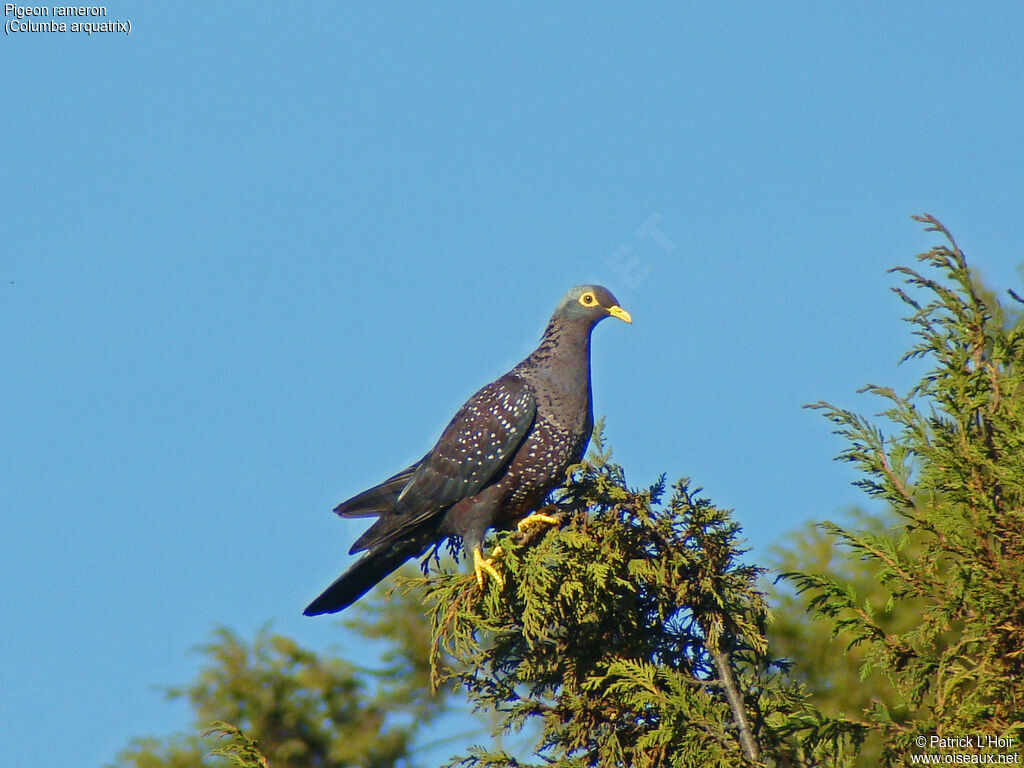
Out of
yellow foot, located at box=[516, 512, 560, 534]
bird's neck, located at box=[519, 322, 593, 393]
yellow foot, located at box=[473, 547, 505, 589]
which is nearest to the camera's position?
yellow foot, located at box=[473, 547, 505, 589]

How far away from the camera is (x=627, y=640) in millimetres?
4520

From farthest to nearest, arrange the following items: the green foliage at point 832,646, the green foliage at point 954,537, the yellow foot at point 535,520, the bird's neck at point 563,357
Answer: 1. the green foliage at point 832,646
2. the bird's neck at point 563,357
3. the yellow foot at point 535,520
4. the green foliage at point 954,537

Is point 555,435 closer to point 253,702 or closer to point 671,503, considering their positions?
point 671,503

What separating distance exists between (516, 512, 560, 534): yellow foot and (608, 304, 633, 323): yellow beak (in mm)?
1179

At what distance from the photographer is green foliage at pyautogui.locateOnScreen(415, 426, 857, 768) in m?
4.08

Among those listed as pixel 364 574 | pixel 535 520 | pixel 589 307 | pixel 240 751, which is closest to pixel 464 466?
pixel 535 520

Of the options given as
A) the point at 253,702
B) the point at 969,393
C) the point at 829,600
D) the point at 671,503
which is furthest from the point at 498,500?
the point at 253,702

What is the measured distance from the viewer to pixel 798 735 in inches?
157

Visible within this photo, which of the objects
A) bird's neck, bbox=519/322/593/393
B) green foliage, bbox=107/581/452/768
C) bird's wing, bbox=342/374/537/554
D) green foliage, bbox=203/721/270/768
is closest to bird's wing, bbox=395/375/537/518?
bird's wing, bbox=342/374/537/554

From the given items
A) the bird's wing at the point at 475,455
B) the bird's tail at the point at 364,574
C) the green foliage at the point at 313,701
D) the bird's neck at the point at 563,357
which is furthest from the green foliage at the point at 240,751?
the green foliage at the point at 313,701

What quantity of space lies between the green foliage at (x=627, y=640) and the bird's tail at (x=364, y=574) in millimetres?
909

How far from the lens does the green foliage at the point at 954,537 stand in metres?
3.60

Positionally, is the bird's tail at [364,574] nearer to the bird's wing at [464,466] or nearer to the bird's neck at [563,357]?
the bird's wing at [464,466]

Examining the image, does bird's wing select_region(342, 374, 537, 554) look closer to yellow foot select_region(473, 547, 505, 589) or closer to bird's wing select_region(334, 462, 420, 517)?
bird's wing select_region(334, 462, 420, 517)
